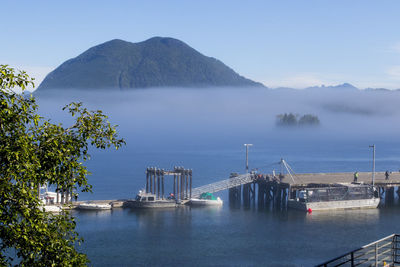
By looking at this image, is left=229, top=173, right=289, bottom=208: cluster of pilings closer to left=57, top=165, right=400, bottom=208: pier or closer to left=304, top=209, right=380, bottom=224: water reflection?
left=57, top=165, right=400, bottom=208: pier

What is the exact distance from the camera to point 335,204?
69062 mm

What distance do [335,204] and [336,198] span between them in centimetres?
84

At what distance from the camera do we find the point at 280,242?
51219 millimetres

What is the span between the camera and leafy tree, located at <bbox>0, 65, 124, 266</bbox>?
12047 mm

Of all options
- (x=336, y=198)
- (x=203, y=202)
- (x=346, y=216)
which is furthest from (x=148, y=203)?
(x=346, y=216)

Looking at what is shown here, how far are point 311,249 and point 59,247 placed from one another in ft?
125

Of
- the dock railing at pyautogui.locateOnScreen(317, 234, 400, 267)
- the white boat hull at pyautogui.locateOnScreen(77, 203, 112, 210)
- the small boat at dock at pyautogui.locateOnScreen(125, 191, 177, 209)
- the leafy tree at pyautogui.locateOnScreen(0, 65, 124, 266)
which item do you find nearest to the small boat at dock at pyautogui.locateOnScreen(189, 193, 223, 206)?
the small boat at dock at pyautogui.locateOnScreen(125, 191, 177, 209)

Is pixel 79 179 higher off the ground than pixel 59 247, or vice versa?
pixel 79 179

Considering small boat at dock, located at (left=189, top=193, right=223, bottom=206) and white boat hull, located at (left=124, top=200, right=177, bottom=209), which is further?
small boat at dock, located at (left=189, top=193, right=223, bottom=206)

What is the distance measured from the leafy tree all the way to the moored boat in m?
57.1

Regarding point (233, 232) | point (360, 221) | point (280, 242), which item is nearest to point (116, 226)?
point (233, 232)

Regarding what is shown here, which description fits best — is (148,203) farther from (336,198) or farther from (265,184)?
(336,198)

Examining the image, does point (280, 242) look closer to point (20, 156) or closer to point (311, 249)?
point (311, 249)

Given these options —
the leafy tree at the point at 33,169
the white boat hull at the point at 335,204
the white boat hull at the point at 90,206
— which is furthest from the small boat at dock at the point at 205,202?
the leafy tree at the point at 33,169
